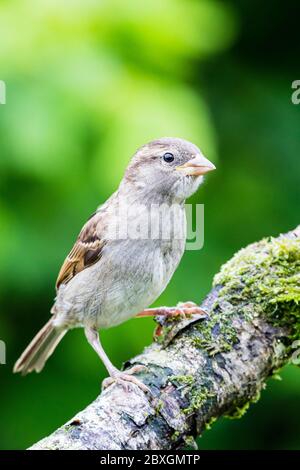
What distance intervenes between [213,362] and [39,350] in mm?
1599

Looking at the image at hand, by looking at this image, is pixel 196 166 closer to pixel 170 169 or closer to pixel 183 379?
pixel 170 169

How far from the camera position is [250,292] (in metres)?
3.67

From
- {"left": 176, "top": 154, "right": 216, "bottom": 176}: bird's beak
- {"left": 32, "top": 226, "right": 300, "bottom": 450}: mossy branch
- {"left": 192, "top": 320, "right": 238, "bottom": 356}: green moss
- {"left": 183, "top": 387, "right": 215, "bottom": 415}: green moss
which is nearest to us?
{"left": 32, "top": 226, "right": 300, "bottom": 450}: mossy branch

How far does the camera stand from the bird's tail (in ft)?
15.4

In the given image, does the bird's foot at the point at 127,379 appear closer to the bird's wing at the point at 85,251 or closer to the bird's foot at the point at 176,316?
the bird's foot at the point at 176,316

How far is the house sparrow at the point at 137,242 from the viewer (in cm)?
390

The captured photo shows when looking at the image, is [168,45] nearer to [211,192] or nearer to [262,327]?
[211,192]

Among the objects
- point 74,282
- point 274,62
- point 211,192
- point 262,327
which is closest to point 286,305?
point 262,327

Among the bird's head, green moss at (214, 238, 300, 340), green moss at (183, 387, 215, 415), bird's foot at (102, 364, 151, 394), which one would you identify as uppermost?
the bird's head

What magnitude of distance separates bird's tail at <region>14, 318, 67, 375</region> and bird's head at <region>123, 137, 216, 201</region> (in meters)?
1.11

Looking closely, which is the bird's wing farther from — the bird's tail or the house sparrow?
the bird's tail

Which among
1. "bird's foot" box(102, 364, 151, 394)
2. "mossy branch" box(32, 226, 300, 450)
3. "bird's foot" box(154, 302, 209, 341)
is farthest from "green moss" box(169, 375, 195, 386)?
"bird's foot" box(154, 302, 209, 341)

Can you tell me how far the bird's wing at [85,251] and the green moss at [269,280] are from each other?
67 centimetres
